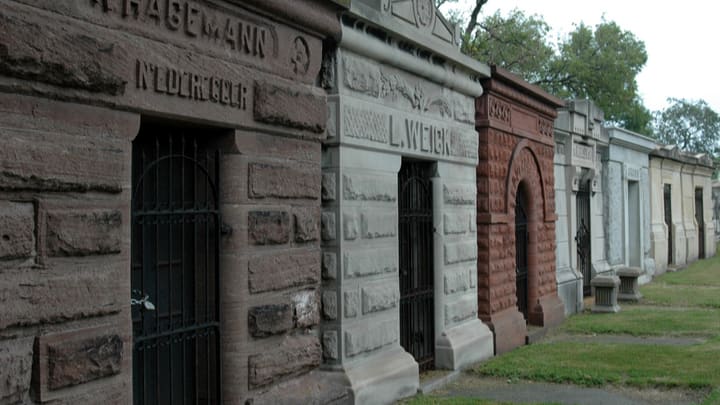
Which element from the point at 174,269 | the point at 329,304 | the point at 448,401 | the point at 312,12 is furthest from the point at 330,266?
the point at 312,12

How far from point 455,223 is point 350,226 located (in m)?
2.57

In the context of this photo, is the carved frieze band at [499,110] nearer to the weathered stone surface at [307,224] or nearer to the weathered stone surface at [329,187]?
the weathered stone surface at [329,187]

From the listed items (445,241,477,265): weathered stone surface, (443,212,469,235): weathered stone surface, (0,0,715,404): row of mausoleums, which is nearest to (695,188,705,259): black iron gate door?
(0,0,715,404): row of mausoleums

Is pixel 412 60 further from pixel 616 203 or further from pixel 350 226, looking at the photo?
pixel 616 203

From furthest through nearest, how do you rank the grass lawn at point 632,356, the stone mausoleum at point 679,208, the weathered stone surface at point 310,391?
the stone mausoleum at point 679,208 → the grass lawn at point 632,356 → the weathered stone surface at point 310,391

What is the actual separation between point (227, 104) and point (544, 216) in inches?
325

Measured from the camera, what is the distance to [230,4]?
18.1 ft

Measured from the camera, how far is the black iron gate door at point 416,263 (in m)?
8.47

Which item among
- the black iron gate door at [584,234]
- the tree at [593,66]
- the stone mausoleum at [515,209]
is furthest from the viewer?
the tree at [593,66]

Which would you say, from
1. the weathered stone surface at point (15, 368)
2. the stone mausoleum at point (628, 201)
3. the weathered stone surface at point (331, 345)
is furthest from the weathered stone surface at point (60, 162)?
the stone mausoleum at point (628, 201)

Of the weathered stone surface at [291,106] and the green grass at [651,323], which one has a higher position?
the weathered stone surface at [291,106]

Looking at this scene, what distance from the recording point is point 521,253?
39.7 ft

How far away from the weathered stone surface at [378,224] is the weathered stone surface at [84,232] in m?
2.96

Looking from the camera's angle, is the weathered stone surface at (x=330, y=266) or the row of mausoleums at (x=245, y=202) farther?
the weathered stone surface at (x=330, y=266)
